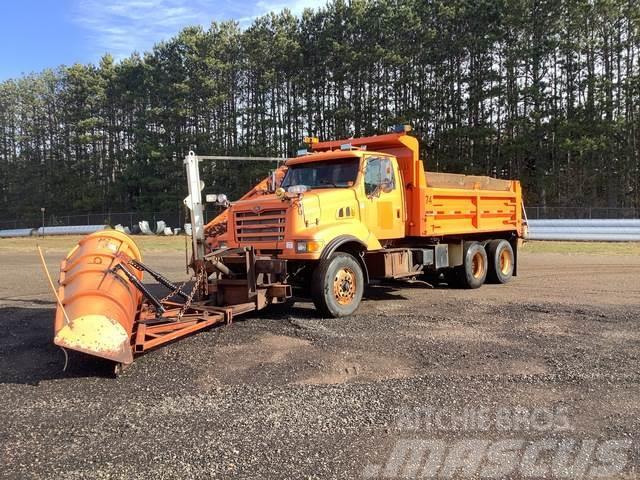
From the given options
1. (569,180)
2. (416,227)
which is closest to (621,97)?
(569,180)

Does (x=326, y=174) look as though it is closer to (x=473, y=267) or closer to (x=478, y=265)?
(x=473, y=267)

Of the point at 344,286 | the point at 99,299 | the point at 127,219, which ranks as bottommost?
the point at 344,286

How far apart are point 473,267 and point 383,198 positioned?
3.62 meters

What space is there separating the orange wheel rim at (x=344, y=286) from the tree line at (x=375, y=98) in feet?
105

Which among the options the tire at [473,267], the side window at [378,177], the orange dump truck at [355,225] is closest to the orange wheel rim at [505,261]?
the orange dump truck at [355,225]

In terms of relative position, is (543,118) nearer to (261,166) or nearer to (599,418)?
(261,166)

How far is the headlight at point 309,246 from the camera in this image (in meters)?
8.08

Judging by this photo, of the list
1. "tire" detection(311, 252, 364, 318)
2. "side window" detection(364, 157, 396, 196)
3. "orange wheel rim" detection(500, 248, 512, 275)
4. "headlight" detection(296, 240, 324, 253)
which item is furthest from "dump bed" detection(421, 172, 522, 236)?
"headlight" detection(296, 240, 324, 253)

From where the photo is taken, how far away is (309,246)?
8.09 m

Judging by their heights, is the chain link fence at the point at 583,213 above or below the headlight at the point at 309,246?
above

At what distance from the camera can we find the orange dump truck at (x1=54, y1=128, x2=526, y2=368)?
6262 mm

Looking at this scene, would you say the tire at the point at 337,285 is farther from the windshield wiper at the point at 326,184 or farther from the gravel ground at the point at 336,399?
the windshield wiper at the point at 326,184

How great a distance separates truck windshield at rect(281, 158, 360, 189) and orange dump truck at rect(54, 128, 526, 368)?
0.02 m

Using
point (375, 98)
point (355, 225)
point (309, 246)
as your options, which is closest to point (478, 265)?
point (355, 225)
